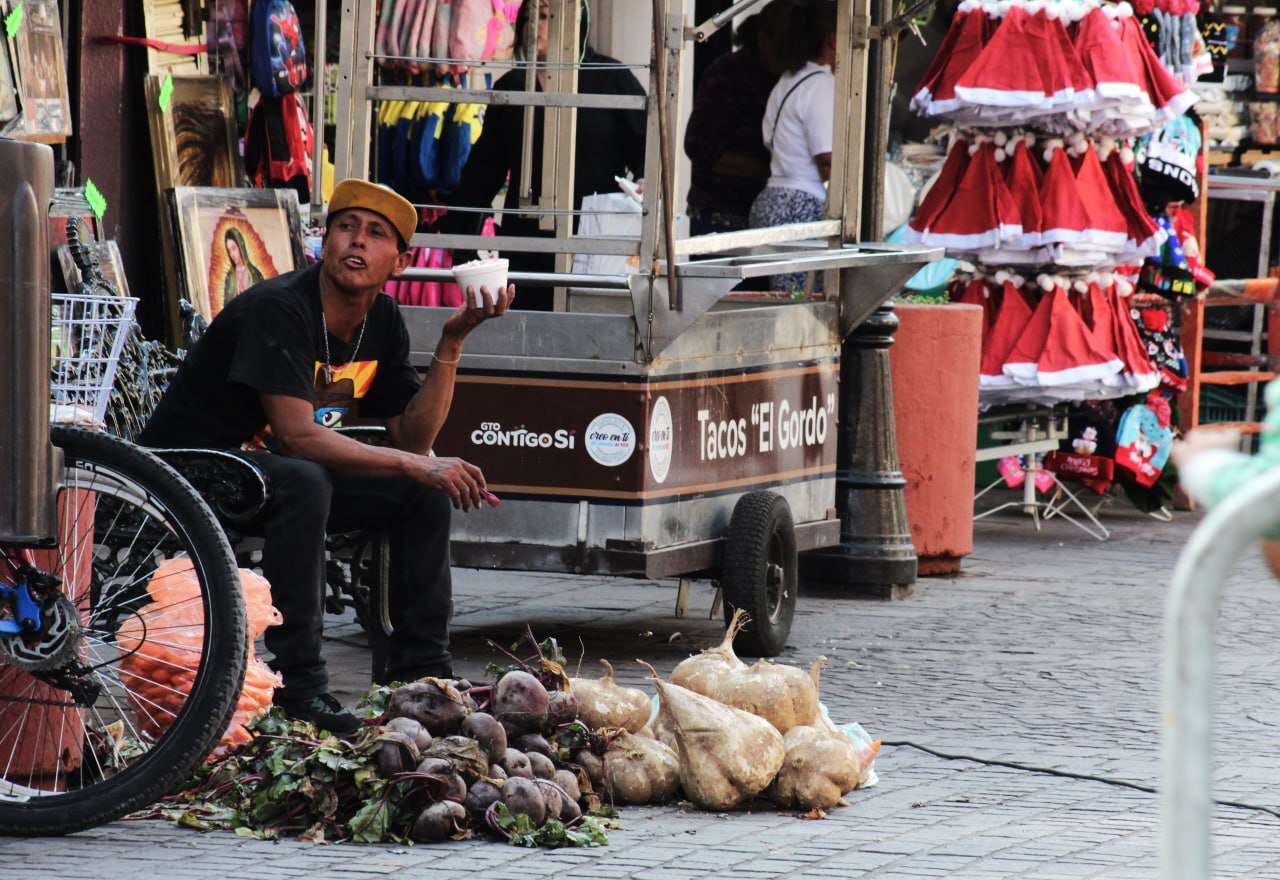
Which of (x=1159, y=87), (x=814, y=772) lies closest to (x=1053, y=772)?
(x=814, y=772)

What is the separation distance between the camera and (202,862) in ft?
13.3

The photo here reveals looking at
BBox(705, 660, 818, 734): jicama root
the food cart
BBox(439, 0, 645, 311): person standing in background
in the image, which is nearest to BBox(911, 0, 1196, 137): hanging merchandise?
BBox(439, 0, 645, 311): person standing in background

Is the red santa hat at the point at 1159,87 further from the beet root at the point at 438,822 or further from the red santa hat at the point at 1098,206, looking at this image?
the beet root at the point at 438,822

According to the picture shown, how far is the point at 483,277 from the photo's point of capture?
511cm

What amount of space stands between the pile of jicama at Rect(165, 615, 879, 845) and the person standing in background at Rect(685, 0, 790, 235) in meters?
4.83

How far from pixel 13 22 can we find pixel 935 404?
388cm

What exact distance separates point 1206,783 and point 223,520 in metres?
3.50

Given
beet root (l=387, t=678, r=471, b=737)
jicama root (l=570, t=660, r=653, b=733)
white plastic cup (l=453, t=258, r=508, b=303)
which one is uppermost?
white plastic cup (l=453, t=258, r=508, b=303)

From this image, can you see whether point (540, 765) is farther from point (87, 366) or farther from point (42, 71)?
point (42, 71)

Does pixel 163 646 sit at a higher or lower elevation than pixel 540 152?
lower

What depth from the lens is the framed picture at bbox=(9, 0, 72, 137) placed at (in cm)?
735

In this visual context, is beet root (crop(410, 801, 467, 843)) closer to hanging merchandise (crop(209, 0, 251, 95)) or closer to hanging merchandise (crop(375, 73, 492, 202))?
hanging merchandise (crop(375, 73, 492, 202))

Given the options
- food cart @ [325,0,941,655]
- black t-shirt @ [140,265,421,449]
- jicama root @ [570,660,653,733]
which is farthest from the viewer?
food cart @ [325,0,941,655]

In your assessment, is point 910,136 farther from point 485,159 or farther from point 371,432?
point 371,432
